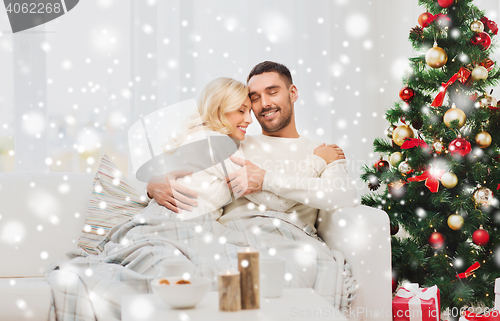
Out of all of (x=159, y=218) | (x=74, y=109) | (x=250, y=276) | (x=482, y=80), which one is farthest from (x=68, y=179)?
(x=482, y=80)

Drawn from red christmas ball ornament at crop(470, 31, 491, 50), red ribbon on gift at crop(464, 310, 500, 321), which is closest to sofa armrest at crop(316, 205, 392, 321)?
red ribbon on gift at crop(464, 310, 500, 321)

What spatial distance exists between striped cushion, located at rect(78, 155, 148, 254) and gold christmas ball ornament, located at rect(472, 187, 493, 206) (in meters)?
→ 1.37

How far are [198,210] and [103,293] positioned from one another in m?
0.52

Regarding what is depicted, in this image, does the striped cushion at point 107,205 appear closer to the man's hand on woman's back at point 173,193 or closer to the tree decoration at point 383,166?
the man's hand on woman's back at point 173,193

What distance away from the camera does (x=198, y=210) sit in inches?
67.4

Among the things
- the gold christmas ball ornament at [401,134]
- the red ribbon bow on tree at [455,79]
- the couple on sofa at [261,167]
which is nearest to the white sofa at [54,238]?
the couple on sofa at [261,167]

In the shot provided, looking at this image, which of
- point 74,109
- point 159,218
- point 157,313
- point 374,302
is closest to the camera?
point 157,313

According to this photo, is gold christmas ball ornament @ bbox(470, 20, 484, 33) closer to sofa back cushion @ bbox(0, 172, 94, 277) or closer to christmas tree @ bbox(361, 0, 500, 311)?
christmas tree @ bbox(361, 0, 500, 311)

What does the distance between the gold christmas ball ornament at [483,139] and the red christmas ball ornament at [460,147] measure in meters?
0.06

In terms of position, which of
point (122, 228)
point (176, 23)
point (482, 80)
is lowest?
point (122, 228)

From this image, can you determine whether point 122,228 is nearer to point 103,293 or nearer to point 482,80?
point 103,293

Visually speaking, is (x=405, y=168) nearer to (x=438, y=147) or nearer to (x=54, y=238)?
(x=438, y=147)

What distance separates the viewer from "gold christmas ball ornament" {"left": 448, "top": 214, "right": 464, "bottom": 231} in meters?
1.82

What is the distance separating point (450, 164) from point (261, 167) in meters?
0.79
